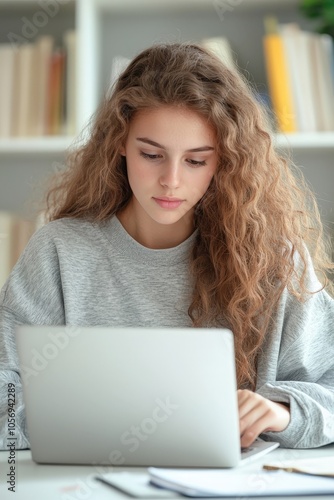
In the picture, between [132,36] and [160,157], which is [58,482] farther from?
[132,36]

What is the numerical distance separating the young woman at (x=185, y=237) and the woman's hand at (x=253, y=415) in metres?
0.20

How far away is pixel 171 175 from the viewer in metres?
1.37

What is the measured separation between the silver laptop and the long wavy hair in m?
0.46

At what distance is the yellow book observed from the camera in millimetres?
2180

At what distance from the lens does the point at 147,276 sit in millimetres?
1512

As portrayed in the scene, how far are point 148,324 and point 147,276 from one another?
95 millimetres

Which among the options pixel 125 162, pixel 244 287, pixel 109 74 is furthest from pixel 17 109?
pixel 244 287

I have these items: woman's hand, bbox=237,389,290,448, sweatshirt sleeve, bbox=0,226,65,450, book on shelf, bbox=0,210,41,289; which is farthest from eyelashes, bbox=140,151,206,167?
book on shelf, bbox=0,210,41,289

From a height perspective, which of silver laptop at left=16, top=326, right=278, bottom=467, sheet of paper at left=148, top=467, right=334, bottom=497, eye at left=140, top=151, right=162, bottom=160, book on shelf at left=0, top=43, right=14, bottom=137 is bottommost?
sheet of paper at left=148, top=467, right=334, bottom=497

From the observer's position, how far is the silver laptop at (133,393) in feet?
3.04

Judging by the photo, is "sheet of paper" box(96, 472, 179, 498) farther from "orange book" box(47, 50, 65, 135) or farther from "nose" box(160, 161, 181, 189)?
"orange book" box(47, 50, 65, 135)

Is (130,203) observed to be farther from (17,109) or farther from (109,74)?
(109,74)

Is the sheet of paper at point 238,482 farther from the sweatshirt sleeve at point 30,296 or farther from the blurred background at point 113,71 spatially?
the blurred background at point 113,71

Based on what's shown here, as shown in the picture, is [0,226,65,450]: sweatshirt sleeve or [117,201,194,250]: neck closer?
[0,226,65,450]: sweatshirt sleeve
